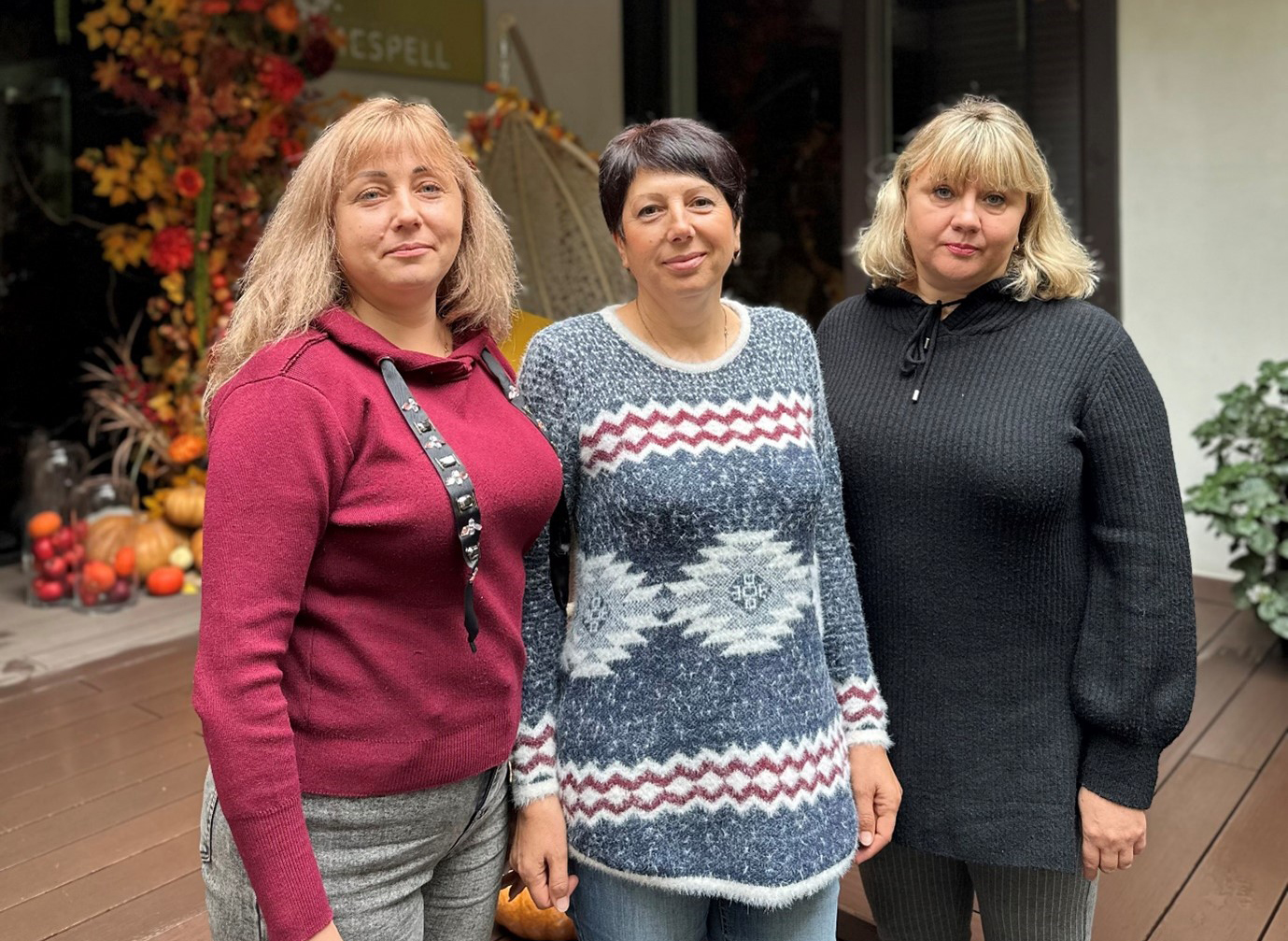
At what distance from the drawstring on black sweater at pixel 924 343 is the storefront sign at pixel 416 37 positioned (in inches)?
151

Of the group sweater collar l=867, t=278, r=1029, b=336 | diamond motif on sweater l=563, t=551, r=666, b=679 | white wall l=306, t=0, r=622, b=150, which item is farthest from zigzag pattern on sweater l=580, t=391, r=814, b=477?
white wall l=306, t=0, r=622, b=150

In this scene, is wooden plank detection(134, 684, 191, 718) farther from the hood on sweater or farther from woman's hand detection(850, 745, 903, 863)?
the hood on sweater

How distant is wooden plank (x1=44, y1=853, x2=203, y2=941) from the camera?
6.35ft

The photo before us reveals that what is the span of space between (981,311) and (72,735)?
2.32m

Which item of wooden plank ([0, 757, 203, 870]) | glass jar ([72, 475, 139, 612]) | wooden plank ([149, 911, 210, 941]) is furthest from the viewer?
glass jar ([72, 475, 139, 612])

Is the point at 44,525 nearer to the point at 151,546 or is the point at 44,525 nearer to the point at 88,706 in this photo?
the point at 151,546

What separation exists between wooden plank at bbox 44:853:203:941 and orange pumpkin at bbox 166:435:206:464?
2231 millimetres

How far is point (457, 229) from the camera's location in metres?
1.19

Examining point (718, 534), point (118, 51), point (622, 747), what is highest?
point (118, 51)

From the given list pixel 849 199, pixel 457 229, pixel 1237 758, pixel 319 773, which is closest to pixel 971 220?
pixel 457 229

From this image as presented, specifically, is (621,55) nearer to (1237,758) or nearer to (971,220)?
(1237,758)

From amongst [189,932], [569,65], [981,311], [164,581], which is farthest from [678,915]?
[569,65]

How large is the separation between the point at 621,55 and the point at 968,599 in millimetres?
4676

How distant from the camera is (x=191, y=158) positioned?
13.3ft
